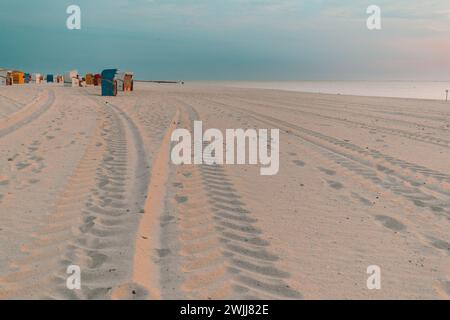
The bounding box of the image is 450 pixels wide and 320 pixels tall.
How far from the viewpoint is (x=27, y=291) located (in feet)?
9.69

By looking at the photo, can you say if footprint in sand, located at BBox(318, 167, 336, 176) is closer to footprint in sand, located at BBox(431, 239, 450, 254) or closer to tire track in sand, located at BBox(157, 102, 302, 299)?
tire track in sand, located at BBox(157, 102, 302, 299)

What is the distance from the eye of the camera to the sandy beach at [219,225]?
3143 mm

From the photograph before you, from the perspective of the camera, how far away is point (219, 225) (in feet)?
14.3

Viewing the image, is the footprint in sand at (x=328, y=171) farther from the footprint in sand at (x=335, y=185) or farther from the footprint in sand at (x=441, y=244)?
the footprint in sand at (x=441, y=244)

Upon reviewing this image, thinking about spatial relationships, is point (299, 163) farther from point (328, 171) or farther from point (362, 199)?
point (362, 199)

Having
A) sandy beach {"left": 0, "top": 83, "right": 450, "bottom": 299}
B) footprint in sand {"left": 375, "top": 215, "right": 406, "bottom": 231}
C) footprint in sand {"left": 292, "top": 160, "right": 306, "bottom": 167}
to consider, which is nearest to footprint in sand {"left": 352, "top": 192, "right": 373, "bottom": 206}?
sandy beach {"left": 0, "top": 83, "right": 450, "bottom": 299}

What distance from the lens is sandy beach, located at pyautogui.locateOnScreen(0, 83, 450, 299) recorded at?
10.3 ft

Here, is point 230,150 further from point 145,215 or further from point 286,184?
point 145,215

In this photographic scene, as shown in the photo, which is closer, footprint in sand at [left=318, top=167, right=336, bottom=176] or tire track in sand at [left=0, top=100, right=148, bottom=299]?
tire track in sand at [left=0, top=100, right=148, bottom=299]

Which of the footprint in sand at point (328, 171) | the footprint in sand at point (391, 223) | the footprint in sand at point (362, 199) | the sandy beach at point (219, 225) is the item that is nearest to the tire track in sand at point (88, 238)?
the sandy beach at point (219, 225)

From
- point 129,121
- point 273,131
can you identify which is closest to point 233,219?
point 273,131

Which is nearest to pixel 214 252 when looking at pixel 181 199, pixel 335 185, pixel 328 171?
pixel 181 199

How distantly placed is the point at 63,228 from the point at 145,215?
2.98 ft

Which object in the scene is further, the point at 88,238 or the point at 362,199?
the point at 362,199
